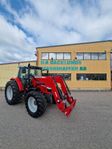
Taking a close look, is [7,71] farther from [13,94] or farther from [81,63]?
[13,94]

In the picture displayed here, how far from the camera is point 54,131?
14.7 feet

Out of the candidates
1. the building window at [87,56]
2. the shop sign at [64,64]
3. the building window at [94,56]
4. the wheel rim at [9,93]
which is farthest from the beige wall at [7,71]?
the wheel rim at [9,93]

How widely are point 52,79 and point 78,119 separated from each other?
2027mm

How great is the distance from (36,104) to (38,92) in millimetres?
536

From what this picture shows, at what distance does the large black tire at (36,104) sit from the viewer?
18.1ft

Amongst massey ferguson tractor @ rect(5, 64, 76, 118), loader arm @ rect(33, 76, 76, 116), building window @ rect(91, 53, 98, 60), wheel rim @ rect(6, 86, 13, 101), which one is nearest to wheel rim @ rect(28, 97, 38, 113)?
massey ferguson tractor @ rect(5, 64, 76, 118)

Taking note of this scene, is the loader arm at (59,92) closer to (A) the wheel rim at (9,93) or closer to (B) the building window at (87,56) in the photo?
(A) the wheel rim at (9,93)

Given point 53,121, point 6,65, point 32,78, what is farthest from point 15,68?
point 53,121

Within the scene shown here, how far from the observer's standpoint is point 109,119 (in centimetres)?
569

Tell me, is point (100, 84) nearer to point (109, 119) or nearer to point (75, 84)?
point (75, 84)

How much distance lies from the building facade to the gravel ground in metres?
14.2

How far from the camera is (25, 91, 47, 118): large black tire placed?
218 inches

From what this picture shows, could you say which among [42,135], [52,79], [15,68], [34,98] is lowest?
[42,135]

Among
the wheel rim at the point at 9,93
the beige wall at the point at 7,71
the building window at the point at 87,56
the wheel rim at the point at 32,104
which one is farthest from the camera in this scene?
the beige wall at the point at 7,71
